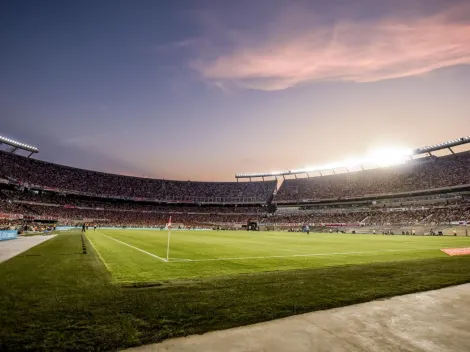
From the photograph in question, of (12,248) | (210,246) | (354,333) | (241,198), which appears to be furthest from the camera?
(241,198)

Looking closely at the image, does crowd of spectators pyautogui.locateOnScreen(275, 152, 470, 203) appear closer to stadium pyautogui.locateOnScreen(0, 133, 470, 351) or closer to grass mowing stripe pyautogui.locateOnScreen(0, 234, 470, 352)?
stadium pyautogui.locateOnScreen(0, 133, 470, 351)

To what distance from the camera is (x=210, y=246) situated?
20.8m

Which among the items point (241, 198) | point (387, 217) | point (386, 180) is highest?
point (386, 180)

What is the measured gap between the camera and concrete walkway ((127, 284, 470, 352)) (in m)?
3.82

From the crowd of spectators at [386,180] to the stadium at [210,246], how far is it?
459mm

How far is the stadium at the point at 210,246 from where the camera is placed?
16.6ft

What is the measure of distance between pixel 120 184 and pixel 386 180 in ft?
289

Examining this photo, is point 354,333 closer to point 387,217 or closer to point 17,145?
point 387,217

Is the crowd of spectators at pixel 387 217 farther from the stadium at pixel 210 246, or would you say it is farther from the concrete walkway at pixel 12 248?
the concrete walkway at pixel 12 248

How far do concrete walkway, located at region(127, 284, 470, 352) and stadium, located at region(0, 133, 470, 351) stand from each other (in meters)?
0.34

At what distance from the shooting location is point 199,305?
559 cm

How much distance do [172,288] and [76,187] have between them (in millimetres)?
89950

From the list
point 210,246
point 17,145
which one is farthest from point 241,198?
point 210,246

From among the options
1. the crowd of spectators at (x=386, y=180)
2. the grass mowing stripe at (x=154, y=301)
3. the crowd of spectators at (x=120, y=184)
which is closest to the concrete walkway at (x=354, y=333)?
the grass mowing stripe at (x=154, y=301)
